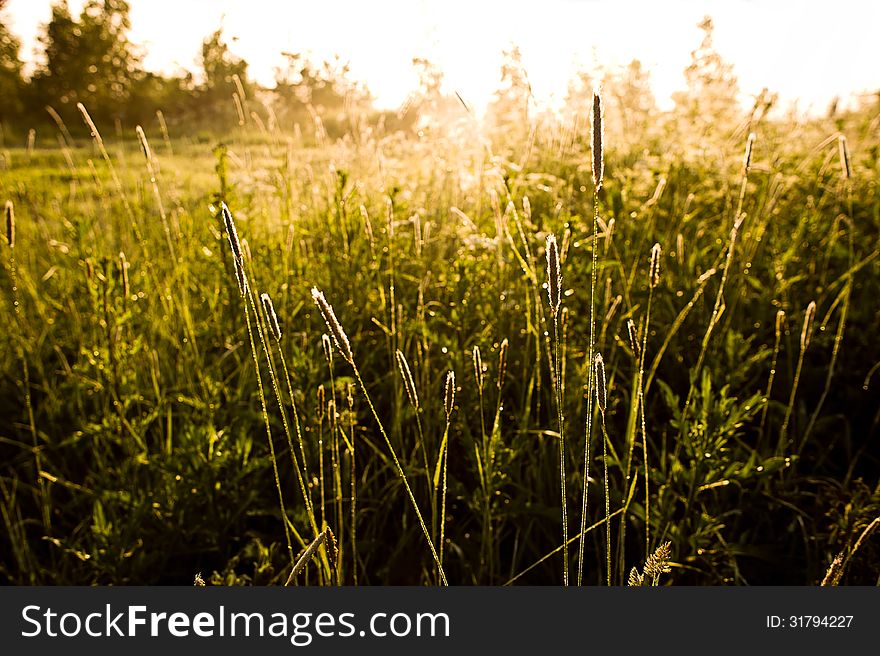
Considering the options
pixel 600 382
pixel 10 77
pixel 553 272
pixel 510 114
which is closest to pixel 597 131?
pixel 553 272

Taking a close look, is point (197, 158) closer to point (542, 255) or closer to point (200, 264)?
point (200, 264)

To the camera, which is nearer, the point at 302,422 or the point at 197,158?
the point at 302,422

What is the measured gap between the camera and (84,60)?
2292 cm

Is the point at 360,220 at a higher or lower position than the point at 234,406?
higher

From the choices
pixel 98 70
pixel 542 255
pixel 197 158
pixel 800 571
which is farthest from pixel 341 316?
pixel 98 70

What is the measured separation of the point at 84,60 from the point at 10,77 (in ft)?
7.61

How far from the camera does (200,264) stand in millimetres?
2432

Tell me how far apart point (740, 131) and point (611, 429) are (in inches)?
51.8

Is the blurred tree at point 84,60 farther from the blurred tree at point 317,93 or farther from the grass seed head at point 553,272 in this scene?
the grass seed head at point 553,272

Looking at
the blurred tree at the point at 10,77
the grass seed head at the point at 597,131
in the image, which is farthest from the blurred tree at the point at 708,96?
the blurred tree at the point at 10,77

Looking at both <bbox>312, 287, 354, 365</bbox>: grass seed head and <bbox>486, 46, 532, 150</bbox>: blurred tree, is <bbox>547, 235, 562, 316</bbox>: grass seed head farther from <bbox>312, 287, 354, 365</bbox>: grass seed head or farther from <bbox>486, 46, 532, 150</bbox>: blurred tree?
<bbox>486, 46, 532, 150</bbox>: blurred tree


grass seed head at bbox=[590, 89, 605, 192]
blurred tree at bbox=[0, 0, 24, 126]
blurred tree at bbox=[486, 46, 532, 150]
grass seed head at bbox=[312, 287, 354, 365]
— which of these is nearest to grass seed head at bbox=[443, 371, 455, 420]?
grass seed head at bbox=[312, 287, 354, 365]

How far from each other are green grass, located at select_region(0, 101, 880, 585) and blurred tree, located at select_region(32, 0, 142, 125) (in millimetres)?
23719

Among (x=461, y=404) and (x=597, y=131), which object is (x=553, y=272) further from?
(x=461, y=404)
